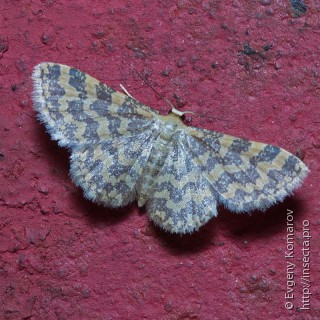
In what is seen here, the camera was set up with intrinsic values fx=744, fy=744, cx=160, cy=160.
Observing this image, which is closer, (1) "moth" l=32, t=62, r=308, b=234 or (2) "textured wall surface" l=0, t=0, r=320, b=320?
(1) "moth" l=32, t=62, r=308, b=234

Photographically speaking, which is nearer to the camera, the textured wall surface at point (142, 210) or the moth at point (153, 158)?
the moth at point (153, 158)

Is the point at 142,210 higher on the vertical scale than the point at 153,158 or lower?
lower

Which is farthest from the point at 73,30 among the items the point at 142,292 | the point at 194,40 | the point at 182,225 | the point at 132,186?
the point at 142,292

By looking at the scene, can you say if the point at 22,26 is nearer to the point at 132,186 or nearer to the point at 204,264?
the point at 132,186
